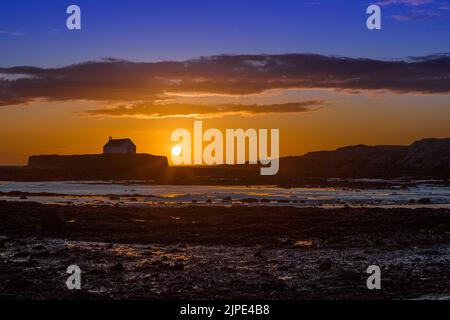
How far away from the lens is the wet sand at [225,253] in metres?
15.2

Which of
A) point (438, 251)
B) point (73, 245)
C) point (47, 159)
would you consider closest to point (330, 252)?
point (438, 251)

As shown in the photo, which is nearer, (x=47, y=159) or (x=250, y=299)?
(x=250, y=299)

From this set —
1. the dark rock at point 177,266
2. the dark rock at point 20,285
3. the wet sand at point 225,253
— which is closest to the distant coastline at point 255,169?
the wet sand at point 225,253

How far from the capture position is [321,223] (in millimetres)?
30094

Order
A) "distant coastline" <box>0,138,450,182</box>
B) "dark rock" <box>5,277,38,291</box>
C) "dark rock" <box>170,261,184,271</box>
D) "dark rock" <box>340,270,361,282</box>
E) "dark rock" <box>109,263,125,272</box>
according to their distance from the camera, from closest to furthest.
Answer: "dark rock" <box>5,277,38,291</box> → "dark rock" <box>340,270,361,282</box> → "dark rock" <box>109,263,125,272</box> → "dark rock" <box>170,261,184,271</box> → "distant coastline" <box>0,138,450,182</box>

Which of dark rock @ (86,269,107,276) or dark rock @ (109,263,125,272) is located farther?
dark rock @ (109,263,125,272)

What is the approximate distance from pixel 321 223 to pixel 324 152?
149585 millimetres

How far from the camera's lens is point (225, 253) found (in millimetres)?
21391

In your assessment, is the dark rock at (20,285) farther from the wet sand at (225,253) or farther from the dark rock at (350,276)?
the dark rock at (350,276)

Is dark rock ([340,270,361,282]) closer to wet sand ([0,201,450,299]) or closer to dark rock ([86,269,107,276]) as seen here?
wet sand ([0,201,450,299])

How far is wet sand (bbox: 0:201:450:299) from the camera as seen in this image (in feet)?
50.0

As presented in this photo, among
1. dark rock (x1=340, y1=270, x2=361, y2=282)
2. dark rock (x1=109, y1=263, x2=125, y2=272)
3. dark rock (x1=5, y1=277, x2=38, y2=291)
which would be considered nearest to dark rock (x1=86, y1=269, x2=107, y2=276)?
dark rock (x1=109, y1=263, x2=125, y2=272)
